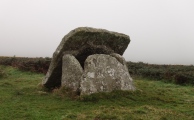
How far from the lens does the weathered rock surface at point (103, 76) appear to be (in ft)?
44.9

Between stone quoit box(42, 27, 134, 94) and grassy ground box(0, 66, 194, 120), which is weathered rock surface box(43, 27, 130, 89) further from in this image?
grassy ground box(0, 66, 194, 120)

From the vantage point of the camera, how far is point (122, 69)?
14789 millimetres

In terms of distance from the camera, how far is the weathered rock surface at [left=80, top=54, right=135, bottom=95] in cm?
1369

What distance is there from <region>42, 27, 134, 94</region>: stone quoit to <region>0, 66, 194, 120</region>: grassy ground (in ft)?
3.00

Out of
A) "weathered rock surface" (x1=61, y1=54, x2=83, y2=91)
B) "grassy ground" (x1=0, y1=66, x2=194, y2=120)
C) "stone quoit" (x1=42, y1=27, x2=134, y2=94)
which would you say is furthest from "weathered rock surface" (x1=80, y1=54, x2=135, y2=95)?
"weathered rock surface" (x1=61, y1=54, x2=83, y2=91)

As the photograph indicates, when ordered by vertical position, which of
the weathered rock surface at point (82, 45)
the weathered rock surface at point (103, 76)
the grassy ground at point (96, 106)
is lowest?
the grassy ground at point (96, 106)

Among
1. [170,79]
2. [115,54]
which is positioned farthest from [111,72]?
[170,79]

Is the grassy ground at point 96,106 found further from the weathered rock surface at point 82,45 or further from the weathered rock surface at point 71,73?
the weathered rock surface at point 82,45

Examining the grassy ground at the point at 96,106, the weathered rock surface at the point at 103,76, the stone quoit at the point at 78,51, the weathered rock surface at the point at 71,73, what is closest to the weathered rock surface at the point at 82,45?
the stone quoit at the point at 78,51

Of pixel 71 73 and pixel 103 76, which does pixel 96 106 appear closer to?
pixel 103 76

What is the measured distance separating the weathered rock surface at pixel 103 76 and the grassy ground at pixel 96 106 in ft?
1.24

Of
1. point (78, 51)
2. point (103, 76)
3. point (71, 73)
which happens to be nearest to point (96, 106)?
point (103, 76)

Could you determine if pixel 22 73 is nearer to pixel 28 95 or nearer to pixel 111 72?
pixel 28 95

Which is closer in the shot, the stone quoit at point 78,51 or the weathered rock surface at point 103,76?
the weathered rock surface at point 103,76
